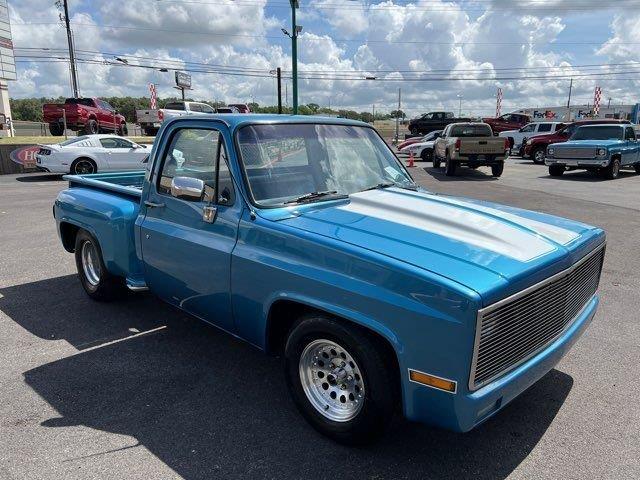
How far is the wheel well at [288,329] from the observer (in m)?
2.68

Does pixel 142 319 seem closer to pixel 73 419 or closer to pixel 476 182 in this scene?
pixel 73 419

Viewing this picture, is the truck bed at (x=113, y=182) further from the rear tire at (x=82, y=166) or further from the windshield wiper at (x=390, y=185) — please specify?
the rear tire at (x=82, y=166)

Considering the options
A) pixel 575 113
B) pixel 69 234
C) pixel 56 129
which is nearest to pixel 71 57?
pixel 56 129

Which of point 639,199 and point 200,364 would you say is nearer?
point 200,364

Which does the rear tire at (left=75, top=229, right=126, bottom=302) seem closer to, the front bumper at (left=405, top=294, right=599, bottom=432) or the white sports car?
the front bumper at (left=405, top=294, right=599, bottom=432)

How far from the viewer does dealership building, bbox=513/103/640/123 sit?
5719 centimetres

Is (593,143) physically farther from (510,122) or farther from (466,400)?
(510,122)

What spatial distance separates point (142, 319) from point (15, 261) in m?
3.25

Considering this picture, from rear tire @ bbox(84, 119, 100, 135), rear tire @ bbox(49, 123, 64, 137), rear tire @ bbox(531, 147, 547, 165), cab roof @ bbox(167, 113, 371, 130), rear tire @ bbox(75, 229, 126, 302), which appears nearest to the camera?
cab roof @ bbox(167, 113, 371, 130)

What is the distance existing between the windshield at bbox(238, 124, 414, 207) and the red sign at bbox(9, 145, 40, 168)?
18.8 m

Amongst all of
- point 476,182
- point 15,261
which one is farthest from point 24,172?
point 476,182

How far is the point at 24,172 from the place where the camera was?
1970 cm

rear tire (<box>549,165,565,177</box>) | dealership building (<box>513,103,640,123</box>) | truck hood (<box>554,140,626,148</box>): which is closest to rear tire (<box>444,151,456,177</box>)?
rear tire (<box>549,165,565,177</box>)

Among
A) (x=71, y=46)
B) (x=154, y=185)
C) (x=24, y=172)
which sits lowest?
(x=24, y=172)
